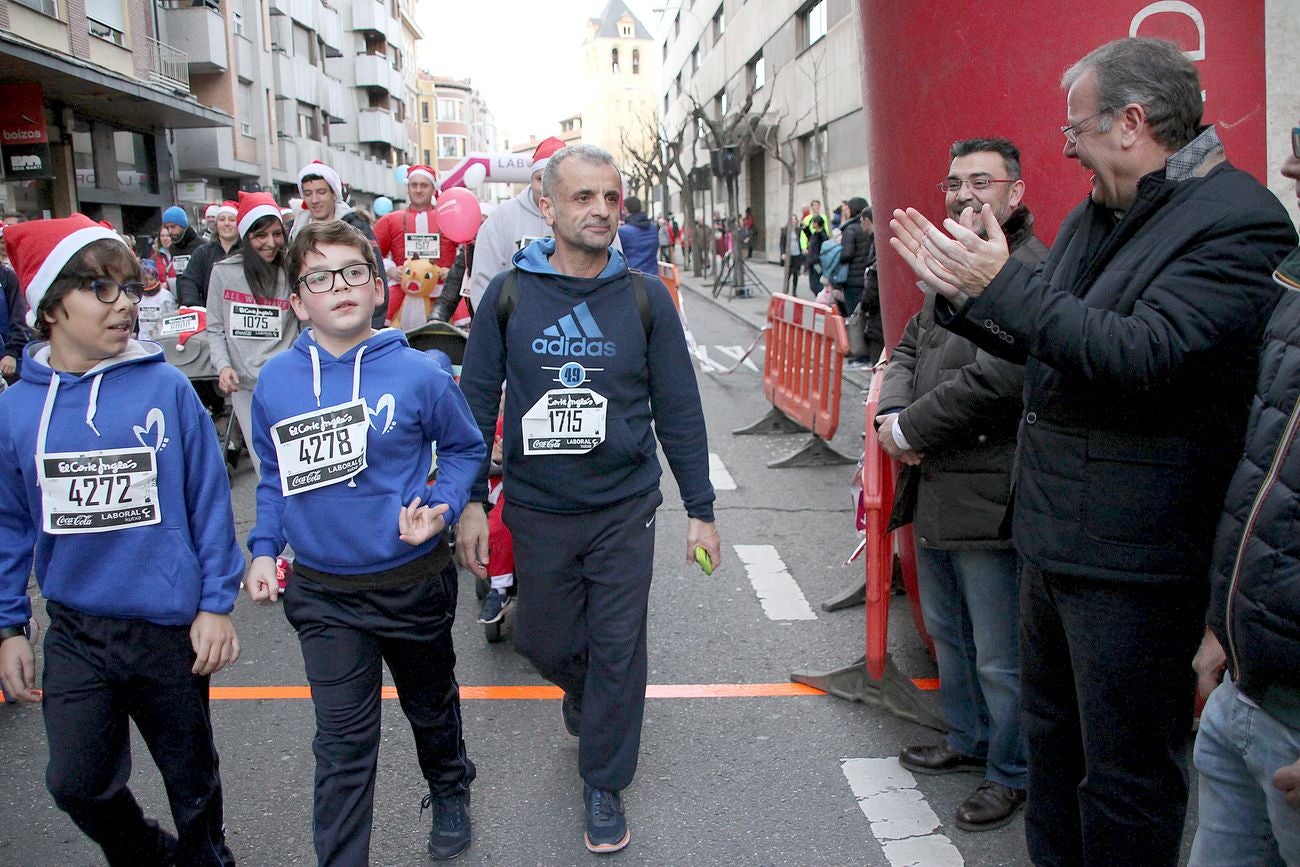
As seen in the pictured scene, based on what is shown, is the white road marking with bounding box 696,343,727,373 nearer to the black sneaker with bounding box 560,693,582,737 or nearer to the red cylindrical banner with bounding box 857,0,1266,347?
the red cylindrical banner with bounding box 857,0,1266,347

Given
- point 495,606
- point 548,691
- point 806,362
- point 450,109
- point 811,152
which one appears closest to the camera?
point 548,691

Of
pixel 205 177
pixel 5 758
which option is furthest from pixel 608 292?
pixel 205 177

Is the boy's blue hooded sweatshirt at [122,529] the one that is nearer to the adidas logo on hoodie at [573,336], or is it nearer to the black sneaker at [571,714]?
the adidas logo on hoodie at [573,336]

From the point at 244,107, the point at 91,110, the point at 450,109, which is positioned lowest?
the point at 91,110

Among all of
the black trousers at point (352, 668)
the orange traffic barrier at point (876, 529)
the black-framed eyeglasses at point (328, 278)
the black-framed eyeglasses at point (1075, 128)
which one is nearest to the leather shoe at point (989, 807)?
the orange traffic barrier at point (876, 529)

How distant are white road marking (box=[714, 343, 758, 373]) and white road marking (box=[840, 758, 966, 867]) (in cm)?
Result: 1008

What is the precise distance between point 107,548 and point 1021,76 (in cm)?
289

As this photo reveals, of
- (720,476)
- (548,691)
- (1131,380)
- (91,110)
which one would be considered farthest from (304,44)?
(1131,380)

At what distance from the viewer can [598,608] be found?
3.19 meters

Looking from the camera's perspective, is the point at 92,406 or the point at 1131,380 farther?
the point at 92,406

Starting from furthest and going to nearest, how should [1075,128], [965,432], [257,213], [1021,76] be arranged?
[257,213]
[1021,76]
[965,432]
[1075,128]

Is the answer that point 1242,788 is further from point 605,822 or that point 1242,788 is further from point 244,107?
point 244,107

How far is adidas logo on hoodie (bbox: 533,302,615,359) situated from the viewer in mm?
3129

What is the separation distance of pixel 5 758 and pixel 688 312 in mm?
19110
